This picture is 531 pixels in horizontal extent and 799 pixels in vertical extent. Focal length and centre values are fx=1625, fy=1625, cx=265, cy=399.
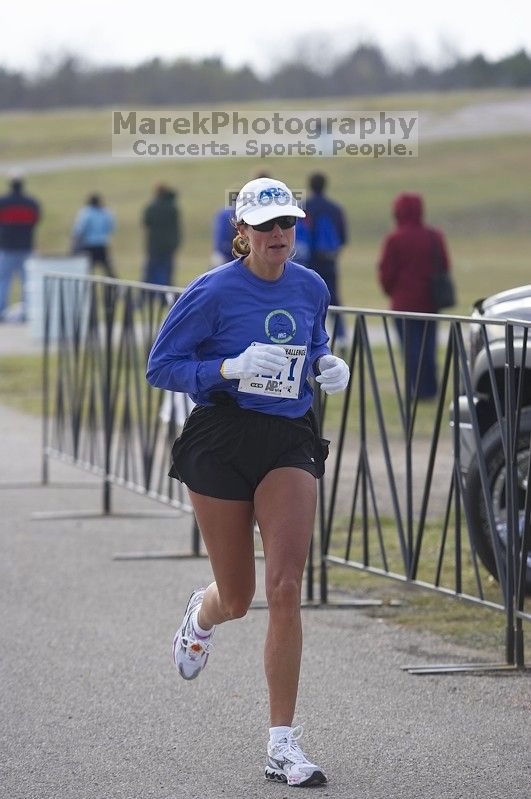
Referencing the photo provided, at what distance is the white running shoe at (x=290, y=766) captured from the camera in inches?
189

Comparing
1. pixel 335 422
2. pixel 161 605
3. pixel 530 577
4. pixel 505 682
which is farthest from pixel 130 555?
pixel 335 422

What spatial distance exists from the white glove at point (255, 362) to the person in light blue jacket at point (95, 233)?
798 inches

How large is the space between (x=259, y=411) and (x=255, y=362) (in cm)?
24

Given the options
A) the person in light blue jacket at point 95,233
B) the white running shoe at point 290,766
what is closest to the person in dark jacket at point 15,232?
the person in light blue jacket at point 95,233

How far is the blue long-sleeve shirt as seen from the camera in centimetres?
504

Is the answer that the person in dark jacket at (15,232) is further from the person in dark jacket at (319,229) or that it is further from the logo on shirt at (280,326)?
the logo on shirt at (280,326)

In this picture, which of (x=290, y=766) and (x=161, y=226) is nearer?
(x=290, y=766)

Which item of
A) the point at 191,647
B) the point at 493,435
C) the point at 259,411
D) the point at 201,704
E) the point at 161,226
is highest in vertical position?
the point at 161,226

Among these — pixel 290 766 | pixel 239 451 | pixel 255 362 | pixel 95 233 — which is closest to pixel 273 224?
pixel 255 362

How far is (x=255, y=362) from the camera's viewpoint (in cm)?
491

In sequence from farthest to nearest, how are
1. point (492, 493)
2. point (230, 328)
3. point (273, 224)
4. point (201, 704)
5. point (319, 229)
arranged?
point (319, 229), point (492, 493), point (201, 704), point (230, 328), point (273, 224)

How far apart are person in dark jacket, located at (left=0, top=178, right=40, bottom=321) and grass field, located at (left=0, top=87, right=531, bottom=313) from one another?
511 centimetres

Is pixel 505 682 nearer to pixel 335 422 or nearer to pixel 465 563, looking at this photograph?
pixel 465 563

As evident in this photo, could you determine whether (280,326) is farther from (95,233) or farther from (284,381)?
(95,233)
